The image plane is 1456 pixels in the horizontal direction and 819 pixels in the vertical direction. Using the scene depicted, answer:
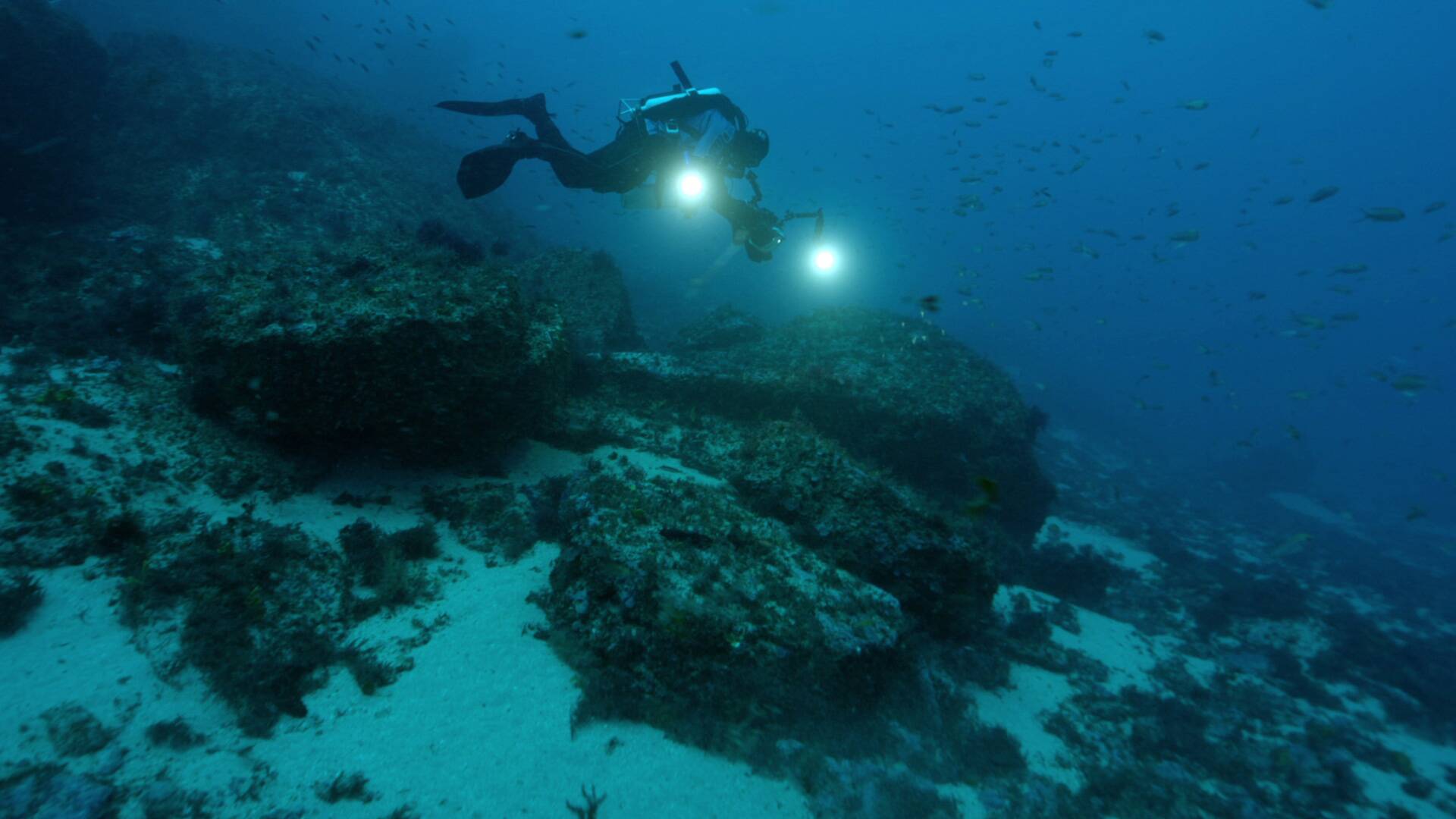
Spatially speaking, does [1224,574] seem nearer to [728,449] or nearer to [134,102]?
[728,449]

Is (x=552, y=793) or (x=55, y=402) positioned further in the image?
(x=55, y=402)

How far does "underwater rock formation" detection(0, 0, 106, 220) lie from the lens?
34.2 ft

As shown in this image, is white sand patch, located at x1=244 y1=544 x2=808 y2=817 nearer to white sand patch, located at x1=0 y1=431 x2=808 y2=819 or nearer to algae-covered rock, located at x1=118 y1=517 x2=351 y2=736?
white sand patch, located at x1=0 y1=431 x2=808 y2=819

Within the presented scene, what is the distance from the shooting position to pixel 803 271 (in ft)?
178

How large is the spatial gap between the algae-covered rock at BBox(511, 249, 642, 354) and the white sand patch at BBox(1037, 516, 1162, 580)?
1213 cm

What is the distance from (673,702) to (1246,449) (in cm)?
5544

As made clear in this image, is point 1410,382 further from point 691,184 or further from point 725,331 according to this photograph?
point 691,184

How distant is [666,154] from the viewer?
9.32 metres

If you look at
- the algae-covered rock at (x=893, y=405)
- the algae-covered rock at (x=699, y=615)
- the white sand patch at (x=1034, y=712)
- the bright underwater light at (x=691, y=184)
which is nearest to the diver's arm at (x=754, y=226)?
the bright underwater light at (x=691, y=184)

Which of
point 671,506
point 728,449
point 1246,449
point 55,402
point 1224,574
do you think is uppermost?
point 1246,449

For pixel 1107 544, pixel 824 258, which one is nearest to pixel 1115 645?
pixel 1107 544

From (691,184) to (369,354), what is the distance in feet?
19.0

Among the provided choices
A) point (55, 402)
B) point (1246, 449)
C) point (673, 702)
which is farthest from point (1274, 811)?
point (1246, 449)

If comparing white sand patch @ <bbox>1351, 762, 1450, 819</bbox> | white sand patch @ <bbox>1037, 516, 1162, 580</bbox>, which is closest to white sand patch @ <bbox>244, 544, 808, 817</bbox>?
white sand patch @ <bbox>1351, 762, 1450, 819</bbox>
